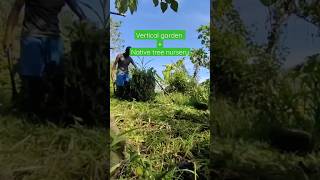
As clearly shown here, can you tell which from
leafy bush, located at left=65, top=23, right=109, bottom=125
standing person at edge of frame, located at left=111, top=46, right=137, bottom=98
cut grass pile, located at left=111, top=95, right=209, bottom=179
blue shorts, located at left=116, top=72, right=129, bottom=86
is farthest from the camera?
blue shorts, located at left=116, top=72, right=129, bottom=86

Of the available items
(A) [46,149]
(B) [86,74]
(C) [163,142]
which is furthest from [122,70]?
(A) [46,149]

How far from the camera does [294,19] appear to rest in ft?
10.4

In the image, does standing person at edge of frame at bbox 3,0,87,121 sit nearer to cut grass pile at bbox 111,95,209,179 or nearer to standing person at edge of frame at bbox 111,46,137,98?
cut grass pile at bbox 111,95,209,179

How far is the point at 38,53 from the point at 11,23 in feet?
0.77

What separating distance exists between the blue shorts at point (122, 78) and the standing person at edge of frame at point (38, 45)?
5.43m

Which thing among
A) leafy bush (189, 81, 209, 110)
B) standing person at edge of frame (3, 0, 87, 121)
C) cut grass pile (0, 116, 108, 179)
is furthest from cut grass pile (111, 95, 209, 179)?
standing person at edge of frame (3, 0, 87, 121)

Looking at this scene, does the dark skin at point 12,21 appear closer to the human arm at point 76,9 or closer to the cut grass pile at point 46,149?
the human arm at point 76,9

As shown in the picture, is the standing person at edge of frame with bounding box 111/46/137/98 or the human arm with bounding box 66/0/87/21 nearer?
the human arm with bounding box 66/0/87/21

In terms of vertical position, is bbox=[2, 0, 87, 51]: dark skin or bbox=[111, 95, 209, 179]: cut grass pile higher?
bbox=[2, 0, 87, 51]: dark skin

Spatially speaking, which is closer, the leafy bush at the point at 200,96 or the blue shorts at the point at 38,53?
the blue shorts at the point at 38,53

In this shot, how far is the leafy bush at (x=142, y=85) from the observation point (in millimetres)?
8654

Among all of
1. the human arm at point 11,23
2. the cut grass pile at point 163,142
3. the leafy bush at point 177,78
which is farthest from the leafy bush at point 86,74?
the leafy bush at point 177,78

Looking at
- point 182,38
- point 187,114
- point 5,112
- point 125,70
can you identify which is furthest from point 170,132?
point 5,112

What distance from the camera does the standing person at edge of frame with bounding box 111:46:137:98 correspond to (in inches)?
324
